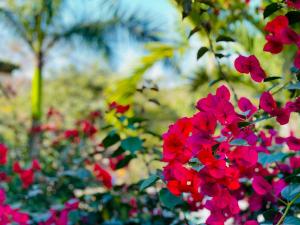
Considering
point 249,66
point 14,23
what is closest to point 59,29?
point 14,23

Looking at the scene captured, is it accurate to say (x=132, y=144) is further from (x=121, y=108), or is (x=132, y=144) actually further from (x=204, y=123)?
(x=204, y=123)

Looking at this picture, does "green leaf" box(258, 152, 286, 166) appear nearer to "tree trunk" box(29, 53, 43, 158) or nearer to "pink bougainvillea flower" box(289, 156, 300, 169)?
"pink bougainvillea flower" box(289, 156, 300, 169)

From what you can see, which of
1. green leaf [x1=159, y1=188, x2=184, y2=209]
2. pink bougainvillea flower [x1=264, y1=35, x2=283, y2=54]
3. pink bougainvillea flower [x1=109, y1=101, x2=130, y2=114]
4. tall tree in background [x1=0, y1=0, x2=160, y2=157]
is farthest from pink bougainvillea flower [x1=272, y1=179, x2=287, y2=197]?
tall tree in background [x1=0, y1=0, x2=160, y2=157]

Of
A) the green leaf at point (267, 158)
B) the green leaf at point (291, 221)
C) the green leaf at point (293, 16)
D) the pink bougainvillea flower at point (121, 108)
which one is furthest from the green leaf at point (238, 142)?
the pink bougainvillea flower at point (121, 108)

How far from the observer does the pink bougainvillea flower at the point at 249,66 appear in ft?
2.97

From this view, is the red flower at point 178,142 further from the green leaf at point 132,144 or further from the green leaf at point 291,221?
the green leaf at point 132,144

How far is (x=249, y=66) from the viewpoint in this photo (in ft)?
3.00

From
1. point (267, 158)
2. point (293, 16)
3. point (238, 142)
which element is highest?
point (293, 16)

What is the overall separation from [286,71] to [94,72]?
13.4 metres

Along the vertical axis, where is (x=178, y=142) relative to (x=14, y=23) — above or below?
above

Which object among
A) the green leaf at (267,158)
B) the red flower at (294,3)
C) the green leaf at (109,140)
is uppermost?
the red flower at (294,3)

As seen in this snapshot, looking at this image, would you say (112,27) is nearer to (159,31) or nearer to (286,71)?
(159,31)

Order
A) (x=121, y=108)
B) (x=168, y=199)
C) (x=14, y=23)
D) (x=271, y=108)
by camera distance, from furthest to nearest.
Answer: (x=14, y=23) → (x=121, y=108) → (x=168, y=199) → (x=271, y=108)

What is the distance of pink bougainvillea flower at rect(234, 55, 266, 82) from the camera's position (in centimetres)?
91
